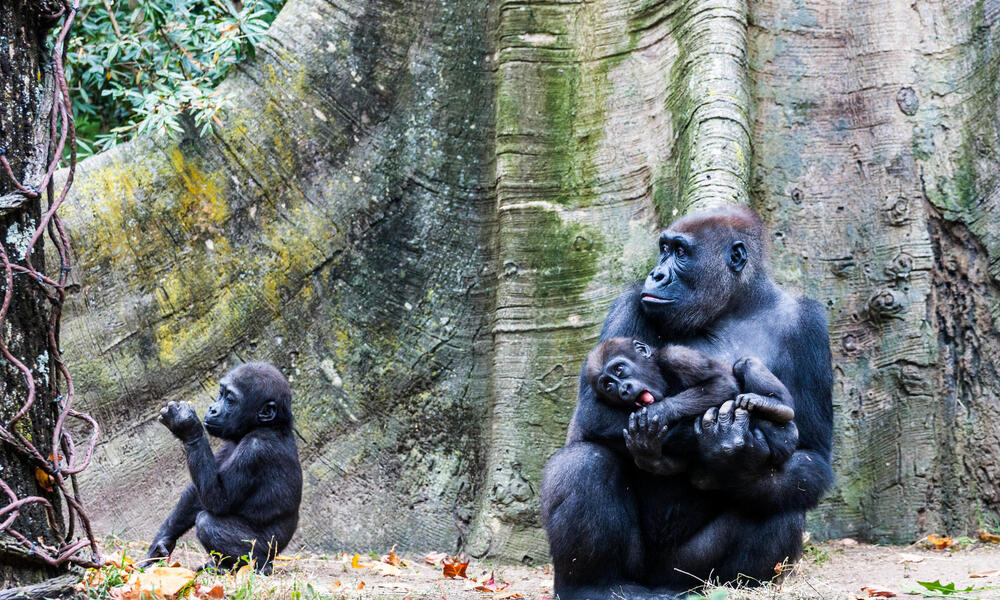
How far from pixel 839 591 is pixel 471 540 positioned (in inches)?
86.7

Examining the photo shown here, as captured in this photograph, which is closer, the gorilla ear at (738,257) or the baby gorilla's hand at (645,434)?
the baby gorilla's hand at (645,434)

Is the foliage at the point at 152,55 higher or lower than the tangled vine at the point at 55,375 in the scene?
higher

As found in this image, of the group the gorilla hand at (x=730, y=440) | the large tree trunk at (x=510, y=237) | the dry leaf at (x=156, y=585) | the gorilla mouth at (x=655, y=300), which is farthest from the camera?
the large tree trunk at (x=510, y=237)

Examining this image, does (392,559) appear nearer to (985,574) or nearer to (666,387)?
(666,387)

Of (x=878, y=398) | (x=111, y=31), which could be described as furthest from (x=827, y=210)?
(x=111, y=31)

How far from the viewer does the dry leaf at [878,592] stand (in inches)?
157

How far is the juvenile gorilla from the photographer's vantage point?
4895mm

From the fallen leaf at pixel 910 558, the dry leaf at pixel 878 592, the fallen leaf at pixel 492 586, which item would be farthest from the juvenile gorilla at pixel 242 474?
the fallen leaf at pixel 910 558

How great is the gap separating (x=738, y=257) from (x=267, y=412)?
2.54 meters

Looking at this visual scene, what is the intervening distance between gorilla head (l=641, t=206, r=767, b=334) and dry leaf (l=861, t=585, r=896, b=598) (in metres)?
1.28

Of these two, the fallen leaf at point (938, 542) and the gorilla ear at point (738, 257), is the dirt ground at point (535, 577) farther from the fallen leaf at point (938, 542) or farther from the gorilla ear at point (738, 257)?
the gorilla ear at point (738, 257)

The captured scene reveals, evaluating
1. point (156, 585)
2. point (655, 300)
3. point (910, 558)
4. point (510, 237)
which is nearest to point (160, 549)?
point (156, 585)

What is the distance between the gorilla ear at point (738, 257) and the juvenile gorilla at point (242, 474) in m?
2.44

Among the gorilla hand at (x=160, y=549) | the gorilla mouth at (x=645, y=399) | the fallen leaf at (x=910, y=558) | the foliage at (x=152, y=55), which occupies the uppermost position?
the foliage at (x=152, y=55)
